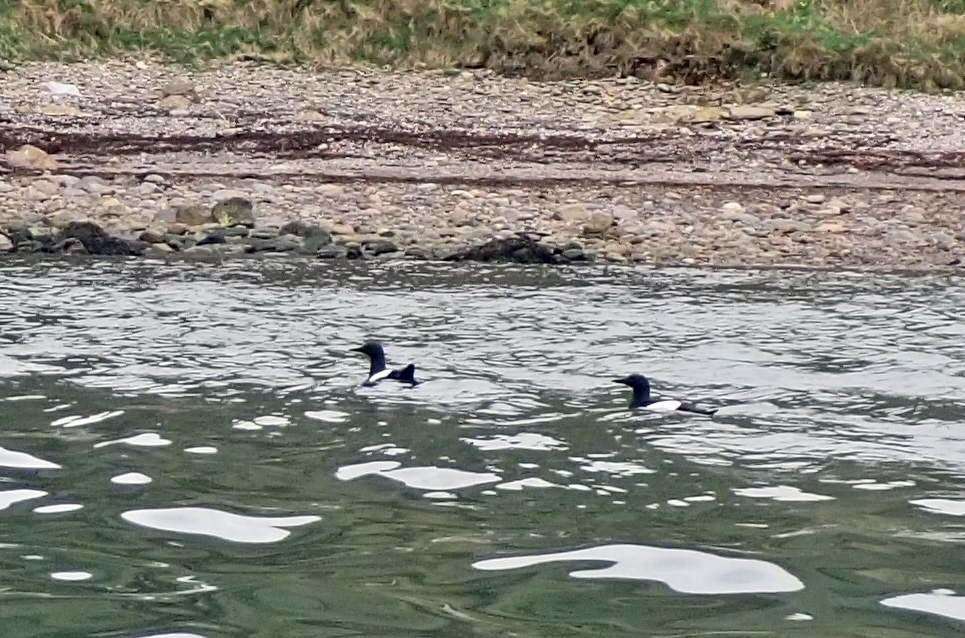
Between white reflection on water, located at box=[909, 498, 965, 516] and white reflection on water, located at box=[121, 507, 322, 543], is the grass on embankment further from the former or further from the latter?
white reflection on water, located at box=[121, 507, 322, 543]

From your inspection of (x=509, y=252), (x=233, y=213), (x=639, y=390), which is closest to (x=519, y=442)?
(x=639, y=390)

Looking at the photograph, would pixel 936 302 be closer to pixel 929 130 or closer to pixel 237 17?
pixel 929 130

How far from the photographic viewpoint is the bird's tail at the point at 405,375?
10.4 m

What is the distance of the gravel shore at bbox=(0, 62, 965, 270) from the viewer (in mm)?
16188

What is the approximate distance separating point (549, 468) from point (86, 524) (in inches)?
88.0

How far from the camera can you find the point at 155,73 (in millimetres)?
21672

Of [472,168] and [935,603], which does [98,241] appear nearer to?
[472,168]

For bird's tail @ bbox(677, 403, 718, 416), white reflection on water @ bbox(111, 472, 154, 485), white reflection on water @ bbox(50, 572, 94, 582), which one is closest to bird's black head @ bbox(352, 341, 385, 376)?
bird's tail @ bbox(677, 403, 718, 416)

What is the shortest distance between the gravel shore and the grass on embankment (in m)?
0.59

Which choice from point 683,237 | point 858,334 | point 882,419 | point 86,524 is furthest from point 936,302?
point 86,524

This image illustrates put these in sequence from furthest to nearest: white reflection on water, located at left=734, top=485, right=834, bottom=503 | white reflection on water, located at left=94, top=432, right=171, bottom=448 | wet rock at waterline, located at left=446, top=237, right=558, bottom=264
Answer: wet rock at waterline, located at left=446, top=237, right=558, bottom=264 < white reflection on water, located at left=94, top=432, right=171, bottom=448 < white reflection on water, located at left=734, top=485, right=834, bottom=503

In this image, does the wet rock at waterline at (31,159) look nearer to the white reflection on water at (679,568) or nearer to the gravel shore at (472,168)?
the gravel shore at (472,168)

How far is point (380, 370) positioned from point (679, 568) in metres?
4.49

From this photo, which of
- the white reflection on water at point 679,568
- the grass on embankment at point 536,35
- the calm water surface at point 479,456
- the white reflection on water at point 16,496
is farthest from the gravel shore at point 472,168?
the white reflection on water at point 679,568
